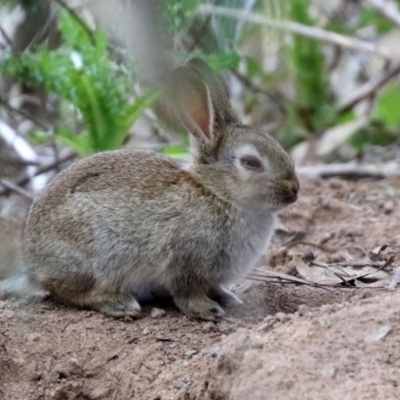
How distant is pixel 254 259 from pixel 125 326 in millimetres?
869

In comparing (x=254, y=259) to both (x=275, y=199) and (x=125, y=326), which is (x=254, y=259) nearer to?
(x=275, y=199)

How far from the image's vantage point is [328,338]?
3322 mm

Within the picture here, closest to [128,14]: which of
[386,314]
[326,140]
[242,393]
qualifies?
[242,393]

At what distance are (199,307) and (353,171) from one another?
12.2ft

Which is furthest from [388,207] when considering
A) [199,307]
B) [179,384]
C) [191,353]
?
[179,384]

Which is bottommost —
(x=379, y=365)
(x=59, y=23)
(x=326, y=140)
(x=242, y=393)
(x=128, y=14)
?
(x=326, y=140)

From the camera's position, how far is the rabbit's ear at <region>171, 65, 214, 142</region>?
4672 mm

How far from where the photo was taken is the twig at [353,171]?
7574 millimetres

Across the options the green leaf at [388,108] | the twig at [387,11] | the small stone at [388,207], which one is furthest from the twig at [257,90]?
the small stone at [388,207]

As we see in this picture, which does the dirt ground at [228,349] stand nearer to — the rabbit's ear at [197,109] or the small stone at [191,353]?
the small stone at [191,353]

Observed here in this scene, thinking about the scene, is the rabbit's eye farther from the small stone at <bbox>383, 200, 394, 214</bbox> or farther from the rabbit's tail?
the small stone at <bbox>383, 200, 394, 214</bbox>

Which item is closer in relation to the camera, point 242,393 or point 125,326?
point 242,393

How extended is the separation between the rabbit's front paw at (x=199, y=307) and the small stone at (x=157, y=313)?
0.10 metres

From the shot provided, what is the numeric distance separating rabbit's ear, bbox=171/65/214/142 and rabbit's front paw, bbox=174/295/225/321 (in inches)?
38.3
